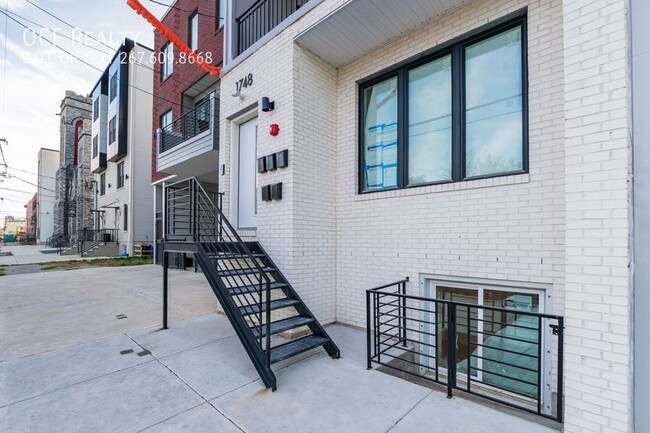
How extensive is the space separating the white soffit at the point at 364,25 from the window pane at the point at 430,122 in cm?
A: 59

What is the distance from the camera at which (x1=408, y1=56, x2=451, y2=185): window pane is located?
3984mm

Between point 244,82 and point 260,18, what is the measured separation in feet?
5.02

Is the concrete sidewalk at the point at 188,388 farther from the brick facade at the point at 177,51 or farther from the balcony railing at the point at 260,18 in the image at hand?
the brick facade at the point at 177,51

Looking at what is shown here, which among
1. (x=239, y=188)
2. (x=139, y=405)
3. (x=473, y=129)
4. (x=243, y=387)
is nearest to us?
(x=139, y=405)

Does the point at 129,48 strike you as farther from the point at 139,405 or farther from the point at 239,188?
the point at 139,405

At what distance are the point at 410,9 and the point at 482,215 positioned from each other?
2.66 metres

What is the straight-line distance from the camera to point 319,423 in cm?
241

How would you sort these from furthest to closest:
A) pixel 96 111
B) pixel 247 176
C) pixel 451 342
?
pixel 96 111 < pixel 247 176 < pixel 451 342

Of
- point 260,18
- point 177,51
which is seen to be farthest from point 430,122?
point 177,51

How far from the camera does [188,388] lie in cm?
295

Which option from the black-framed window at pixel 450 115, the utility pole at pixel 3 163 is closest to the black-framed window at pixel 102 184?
the utility pole at pixel 3 163

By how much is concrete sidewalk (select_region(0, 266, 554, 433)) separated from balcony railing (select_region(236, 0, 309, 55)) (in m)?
5.19

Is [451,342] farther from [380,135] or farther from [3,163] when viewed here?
[3,163]

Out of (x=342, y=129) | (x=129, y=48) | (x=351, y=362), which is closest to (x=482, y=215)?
(x=351, y=362)
